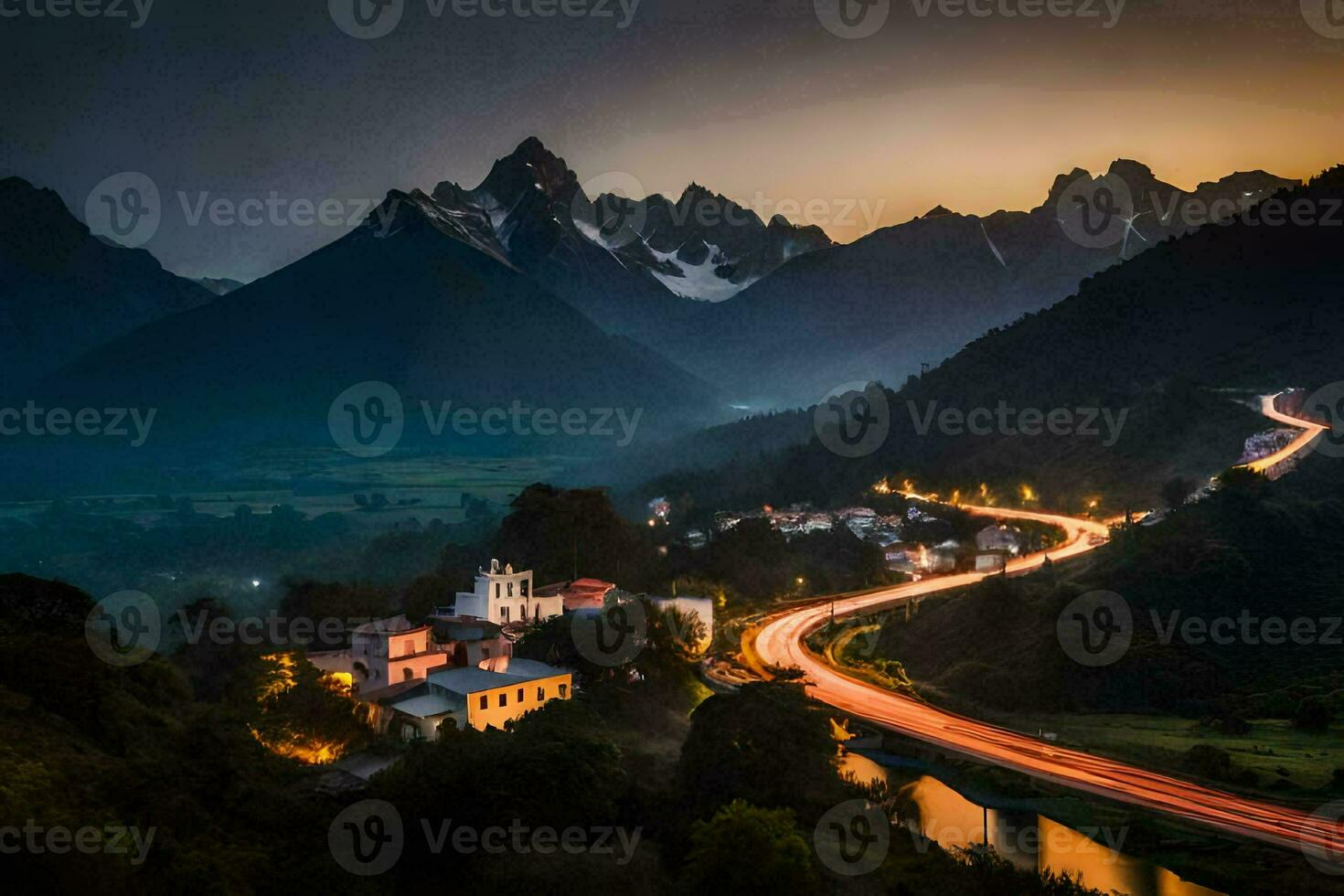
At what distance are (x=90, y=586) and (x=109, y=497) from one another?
118 feet

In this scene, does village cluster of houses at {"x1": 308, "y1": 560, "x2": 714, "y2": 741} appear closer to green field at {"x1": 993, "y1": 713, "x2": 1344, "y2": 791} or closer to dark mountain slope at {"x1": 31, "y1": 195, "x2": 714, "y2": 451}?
green field at {"x1": 993, "y1": 713, "x2": 1344, "y2": 791}

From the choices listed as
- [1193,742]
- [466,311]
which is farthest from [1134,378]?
[466,311]

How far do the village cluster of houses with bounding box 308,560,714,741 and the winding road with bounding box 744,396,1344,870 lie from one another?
352cm

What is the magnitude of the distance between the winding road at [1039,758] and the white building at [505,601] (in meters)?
7.31

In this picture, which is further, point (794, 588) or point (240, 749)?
point (794, 588)

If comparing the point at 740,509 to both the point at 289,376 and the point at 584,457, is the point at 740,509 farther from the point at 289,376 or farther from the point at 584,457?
the point at 289,376

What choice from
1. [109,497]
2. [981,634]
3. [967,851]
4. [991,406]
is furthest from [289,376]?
[967,851]

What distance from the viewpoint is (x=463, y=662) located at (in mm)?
27203

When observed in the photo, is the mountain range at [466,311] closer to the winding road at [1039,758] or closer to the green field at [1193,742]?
the winding road at [1039,758]

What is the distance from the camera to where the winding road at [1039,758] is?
54.3ft

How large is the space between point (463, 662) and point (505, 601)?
503 cm

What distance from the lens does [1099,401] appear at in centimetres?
5897

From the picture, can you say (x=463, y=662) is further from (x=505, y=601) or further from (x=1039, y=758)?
(x=1039, y=758)

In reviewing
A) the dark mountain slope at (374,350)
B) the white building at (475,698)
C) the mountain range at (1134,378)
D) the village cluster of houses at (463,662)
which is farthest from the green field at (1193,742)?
the dark mountain slope at (374,350)
